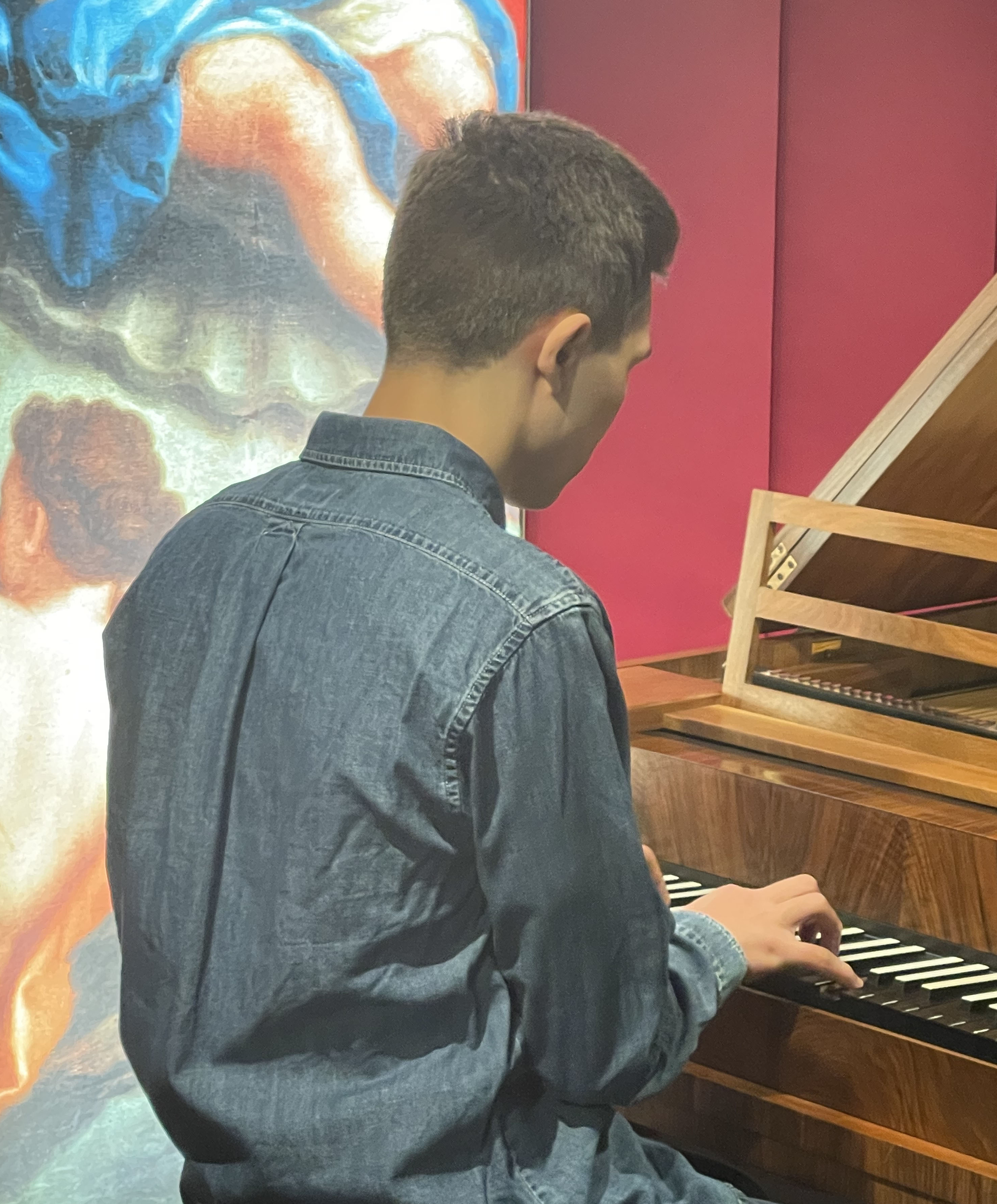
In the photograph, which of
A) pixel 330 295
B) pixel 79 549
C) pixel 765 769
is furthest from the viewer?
pixel 330 295

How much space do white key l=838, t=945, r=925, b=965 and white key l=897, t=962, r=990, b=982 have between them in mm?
45

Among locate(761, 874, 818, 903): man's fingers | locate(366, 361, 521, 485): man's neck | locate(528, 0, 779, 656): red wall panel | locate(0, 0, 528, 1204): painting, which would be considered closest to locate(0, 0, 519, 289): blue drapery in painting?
locate(0, 0, 528, 1204): painting

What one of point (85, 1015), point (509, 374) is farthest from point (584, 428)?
point (85, 1015)

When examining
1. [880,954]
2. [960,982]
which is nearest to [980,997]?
[960,982]

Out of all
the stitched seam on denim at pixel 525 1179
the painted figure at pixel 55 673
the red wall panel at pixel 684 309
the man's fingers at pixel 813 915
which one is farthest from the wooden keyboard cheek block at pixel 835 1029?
the red wall panel at pixel 684 309

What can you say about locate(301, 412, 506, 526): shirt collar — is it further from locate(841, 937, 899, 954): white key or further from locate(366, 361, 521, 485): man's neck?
locate(841, 937, 899, 954): white key

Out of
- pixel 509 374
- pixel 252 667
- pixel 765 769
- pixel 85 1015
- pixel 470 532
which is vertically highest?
pixel 509 374

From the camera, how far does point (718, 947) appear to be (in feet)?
4.21

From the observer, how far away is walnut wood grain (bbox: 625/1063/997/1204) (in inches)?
57.0

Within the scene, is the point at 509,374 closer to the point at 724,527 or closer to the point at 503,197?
the point at 503,197

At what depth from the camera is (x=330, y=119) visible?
8.80ft

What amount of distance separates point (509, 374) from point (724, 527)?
2.19 metres

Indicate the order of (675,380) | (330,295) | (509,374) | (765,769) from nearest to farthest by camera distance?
(509,374)
(765,769)
(330,295)
(675,380)

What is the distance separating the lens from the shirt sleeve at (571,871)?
1.04 meters
